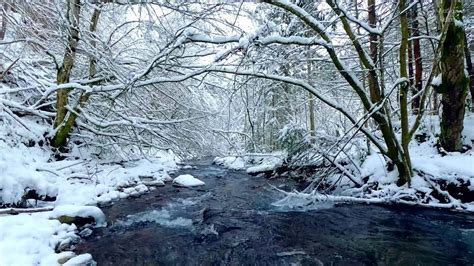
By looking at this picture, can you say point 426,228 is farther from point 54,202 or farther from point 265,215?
point 54,202

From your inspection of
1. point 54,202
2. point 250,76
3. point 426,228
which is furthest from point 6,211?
point 426,228

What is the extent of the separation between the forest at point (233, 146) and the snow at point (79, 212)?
0.02m

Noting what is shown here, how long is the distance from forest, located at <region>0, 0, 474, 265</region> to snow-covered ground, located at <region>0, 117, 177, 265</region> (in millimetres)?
30

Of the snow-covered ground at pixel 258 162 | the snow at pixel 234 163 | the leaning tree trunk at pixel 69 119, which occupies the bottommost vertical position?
the snow at pixel 234 163

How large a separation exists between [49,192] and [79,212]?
1.15 m

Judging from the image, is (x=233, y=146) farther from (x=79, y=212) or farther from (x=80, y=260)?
(x=80, y=260)

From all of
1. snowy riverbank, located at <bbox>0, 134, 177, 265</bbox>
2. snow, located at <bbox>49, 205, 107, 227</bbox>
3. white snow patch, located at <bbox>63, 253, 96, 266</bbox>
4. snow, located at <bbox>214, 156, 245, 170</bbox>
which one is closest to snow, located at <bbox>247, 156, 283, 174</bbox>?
snow, located at <bbox>214, 156, 245, 170</bbox>

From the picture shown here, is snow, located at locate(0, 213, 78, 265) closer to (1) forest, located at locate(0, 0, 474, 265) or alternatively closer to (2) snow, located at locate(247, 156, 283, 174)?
(1) forest, located at locate(0, 0, 474, 265)

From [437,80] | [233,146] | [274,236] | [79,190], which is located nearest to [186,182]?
[233,146]

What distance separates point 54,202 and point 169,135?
395cm

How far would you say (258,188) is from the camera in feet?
28.9

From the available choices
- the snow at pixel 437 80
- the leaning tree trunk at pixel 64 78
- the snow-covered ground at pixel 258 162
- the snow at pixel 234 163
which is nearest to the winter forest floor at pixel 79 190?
the leaning tree trunk at pixel 64 78

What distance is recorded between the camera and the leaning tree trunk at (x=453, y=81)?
6125 mm

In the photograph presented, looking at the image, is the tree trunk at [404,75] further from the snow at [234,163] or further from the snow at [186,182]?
the snow at [234,163]
